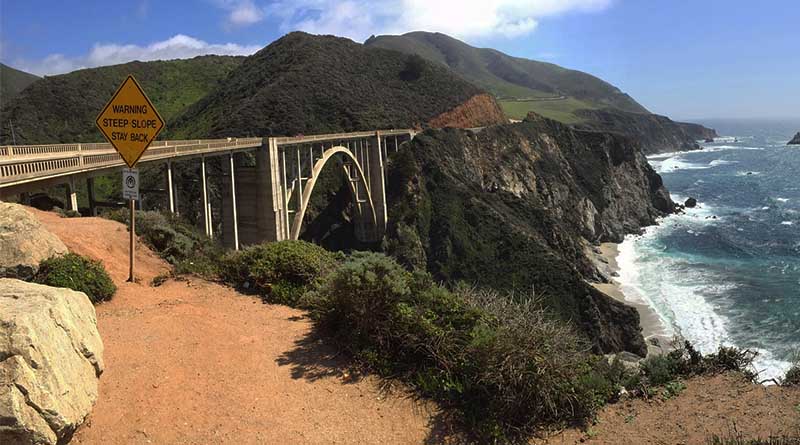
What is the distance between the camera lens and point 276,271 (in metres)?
10.5

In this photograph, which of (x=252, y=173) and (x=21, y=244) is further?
(x=252, y=173)

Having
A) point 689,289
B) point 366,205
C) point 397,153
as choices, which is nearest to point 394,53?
point 397,153

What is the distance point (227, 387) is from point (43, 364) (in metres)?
2.16

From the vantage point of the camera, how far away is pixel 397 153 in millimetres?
51812

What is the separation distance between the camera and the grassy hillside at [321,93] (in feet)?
196

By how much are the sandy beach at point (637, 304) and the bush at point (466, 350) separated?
26.6 meters

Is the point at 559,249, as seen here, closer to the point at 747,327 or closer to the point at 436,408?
the point at 747,327

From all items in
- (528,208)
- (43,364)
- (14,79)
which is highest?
(14,79)

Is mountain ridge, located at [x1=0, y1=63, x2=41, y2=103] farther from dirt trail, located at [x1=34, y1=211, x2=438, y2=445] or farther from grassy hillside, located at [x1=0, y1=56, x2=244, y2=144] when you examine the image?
dirt trail, located at [x1=34, y1=211, x2=438, y2=445]

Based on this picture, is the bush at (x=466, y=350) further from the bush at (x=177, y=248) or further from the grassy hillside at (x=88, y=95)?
the grassy hillside at (x=88, y=95)

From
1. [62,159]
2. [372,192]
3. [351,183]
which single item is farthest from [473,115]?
[62,159]

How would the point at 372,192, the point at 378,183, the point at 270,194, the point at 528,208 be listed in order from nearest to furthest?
the point at 270,194, the point at 372,192, the point at 378,183, the point at 528,208

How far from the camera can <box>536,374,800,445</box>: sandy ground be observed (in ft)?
20.0

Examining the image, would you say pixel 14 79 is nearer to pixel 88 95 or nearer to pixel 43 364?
pixel 88 95
